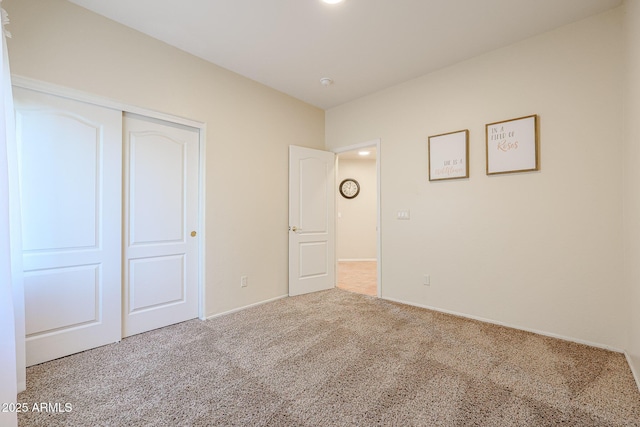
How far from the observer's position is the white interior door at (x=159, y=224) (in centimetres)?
258

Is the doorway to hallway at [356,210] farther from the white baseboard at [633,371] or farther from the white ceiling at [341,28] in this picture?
the white baseboard at [633,371]

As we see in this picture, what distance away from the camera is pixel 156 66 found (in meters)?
2.67

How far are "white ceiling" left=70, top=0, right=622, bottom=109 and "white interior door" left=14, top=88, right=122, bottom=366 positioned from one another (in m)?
0.96

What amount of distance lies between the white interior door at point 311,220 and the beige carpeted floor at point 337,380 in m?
1.22

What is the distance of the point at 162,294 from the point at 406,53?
11.2 ft

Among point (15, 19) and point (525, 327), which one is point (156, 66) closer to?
point (15, 19)

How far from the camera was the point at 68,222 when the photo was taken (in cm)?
223

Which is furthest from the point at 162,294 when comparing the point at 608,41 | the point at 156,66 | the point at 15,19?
the point at 608,41

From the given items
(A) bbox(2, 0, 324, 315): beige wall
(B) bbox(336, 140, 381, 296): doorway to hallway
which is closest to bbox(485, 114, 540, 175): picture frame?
(A) bbox(2, 0, 324, 315): beige wall

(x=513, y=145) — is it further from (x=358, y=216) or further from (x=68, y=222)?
(x=358, y=216)

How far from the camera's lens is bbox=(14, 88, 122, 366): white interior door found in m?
2.07

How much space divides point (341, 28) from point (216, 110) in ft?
5.09

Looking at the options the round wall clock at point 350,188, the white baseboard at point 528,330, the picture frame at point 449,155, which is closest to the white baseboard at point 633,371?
the white baseboard at point 528,330

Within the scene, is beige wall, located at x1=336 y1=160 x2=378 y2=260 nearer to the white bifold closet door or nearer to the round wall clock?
the round wall clock
